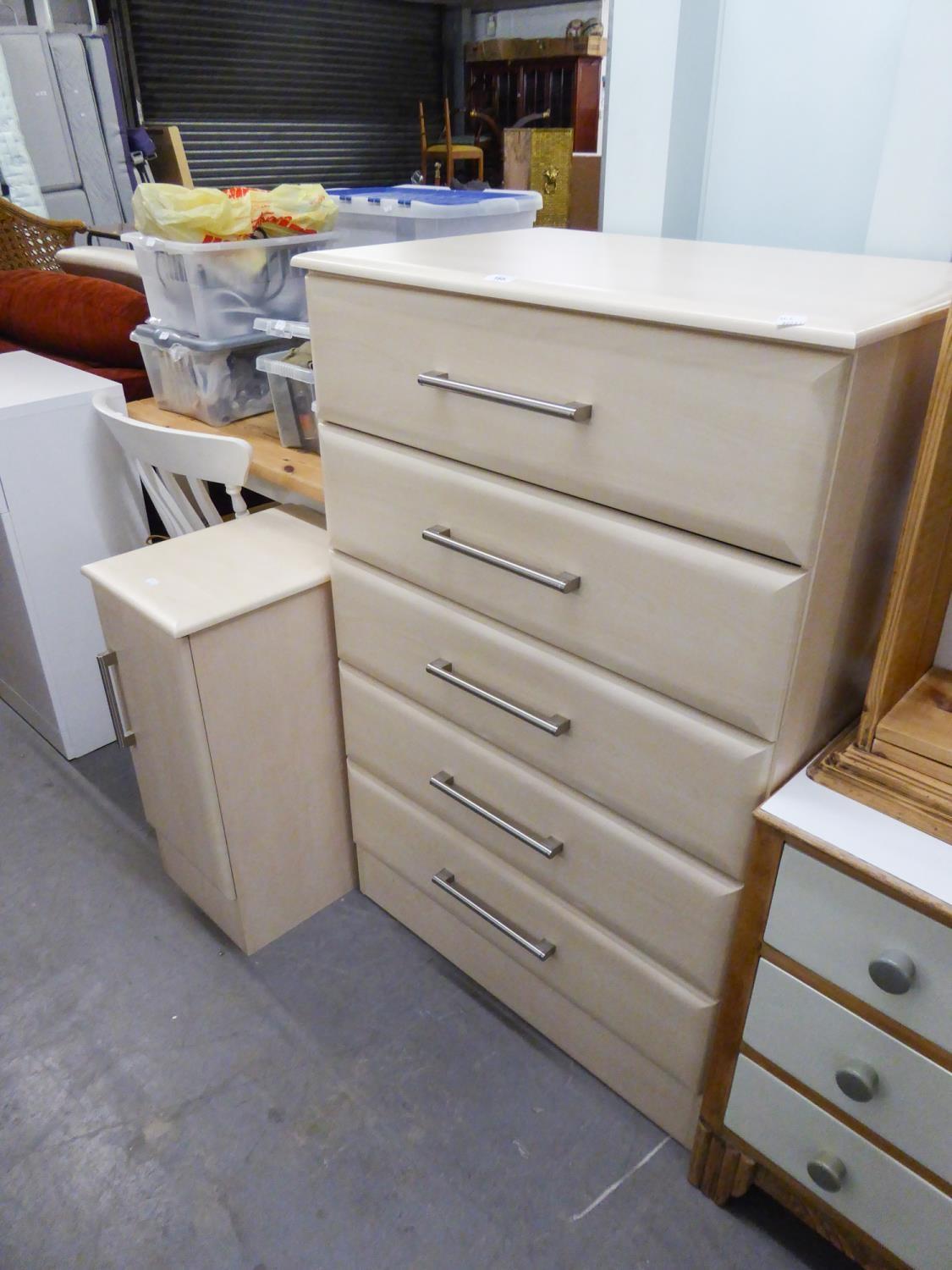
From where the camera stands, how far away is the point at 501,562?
0.94m

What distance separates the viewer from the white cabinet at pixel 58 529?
1578 millimetres

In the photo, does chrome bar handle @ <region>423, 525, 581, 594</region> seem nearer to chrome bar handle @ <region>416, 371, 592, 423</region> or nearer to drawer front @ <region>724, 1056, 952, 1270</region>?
chrome bar handle @ <region>416, 371, 592, 423</region>

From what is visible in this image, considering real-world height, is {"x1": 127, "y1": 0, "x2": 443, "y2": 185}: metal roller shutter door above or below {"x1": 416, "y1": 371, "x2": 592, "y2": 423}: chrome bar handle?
above

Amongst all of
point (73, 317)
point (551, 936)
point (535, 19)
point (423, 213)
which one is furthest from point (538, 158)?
point (551, 936)

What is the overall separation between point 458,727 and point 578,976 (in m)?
0.36

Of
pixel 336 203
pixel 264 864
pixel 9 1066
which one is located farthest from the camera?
pixel 336 203

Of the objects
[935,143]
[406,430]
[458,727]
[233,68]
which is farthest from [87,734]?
[233,68]

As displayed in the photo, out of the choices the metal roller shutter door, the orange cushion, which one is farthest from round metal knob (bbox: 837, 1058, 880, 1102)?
the metal roller shutter door

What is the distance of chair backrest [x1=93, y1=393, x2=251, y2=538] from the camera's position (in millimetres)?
1343

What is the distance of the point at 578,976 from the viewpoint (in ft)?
3.69

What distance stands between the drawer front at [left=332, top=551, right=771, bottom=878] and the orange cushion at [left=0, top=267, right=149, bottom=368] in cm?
119

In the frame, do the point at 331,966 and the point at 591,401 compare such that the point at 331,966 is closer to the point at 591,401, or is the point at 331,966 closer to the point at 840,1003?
the point at 840,1003

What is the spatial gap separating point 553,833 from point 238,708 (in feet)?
1.58

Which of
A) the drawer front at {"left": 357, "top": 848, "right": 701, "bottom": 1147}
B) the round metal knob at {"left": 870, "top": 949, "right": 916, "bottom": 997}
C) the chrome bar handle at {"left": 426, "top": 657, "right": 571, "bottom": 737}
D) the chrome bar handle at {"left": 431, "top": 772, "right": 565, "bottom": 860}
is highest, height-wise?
the chrome bar handle at {"left": 426, "top": 657, "right": 571, "bottom": 737}
